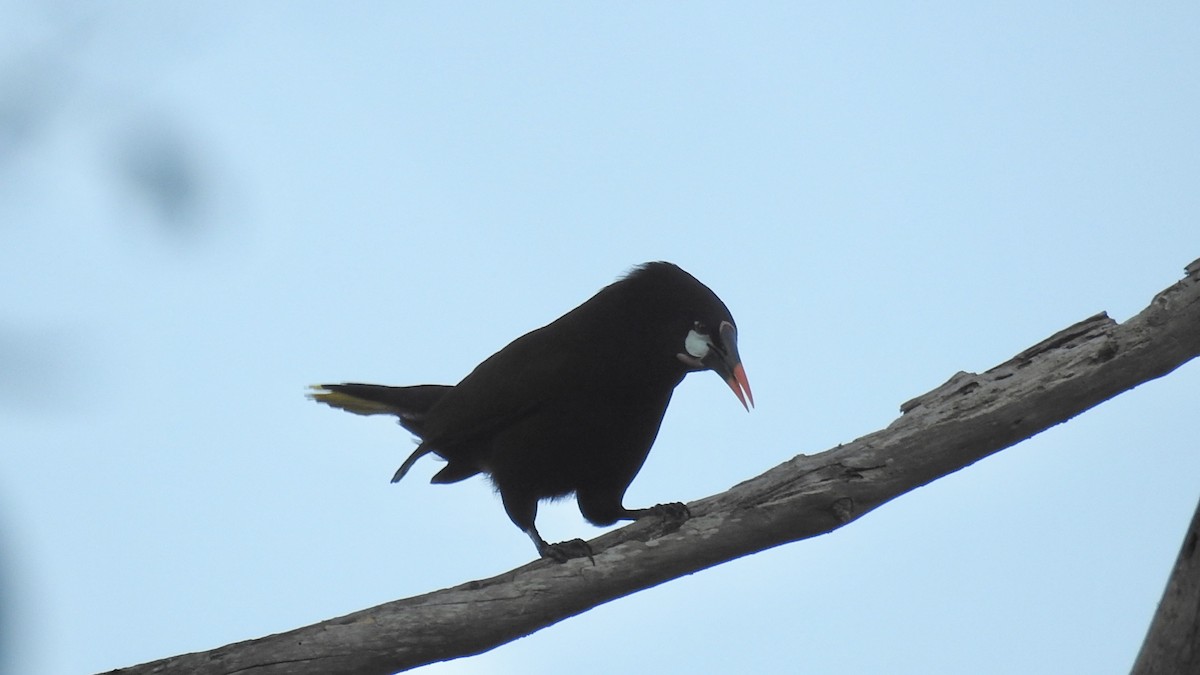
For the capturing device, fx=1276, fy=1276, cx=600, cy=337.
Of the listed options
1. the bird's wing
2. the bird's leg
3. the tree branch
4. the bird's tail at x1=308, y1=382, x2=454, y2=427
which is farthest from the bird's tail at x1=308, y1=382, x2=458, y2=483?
the tree branch

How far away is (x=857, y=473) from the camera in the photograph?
357cm

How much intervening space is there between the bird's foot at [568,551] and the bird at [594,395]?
51 cm

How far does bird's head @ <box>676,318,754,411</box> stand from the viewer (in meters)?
4.52

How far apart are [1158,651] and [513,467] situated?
2.34 metres

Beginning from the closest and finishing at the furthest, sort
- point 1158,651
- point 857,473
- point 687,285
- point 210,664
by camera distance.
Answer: point 1158,651
point 210,664
point 857,473
point 687,285

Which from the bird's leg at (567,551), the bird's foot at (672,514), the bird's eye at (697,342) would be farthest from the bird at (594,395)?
the bird's foot at (672,514)

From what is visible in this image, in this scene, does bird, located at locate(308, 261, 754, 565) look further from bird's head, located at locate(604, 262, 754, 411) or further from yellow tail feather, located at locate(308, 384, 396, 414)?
yellow tail feather, located at locate(308, 384, 396, 414)

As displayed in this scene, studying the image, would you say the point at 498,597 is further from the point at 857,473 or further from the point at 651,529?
the point at 857,473

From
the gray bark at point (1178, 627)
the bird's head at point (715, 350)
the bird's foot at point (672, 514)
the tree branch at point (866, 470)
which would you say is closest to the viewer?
the gray bark at point (1178, 627)

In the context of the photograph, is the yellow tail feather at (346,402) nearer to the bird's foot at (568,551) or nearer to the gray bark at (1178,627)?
the bird's foot at (568,551)

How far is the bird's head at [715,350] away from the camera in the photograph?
4.52 metres

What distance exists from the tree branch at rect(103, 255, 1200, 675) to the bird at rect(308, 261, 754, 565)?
2.75 ft

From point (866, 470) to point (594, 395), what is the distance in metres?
1.25

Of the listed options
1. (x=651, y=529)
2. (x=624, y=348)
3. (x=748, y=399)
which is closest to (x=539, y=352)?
(x=624, y=348)
